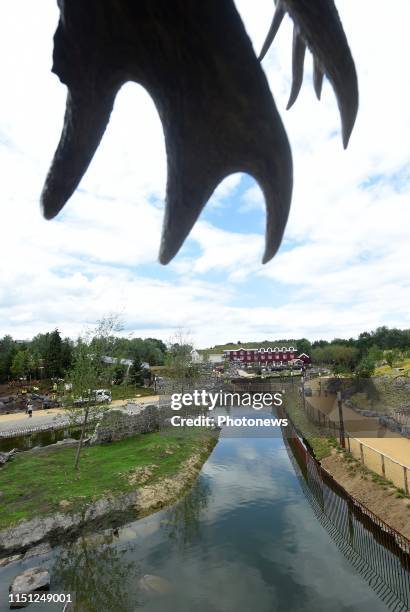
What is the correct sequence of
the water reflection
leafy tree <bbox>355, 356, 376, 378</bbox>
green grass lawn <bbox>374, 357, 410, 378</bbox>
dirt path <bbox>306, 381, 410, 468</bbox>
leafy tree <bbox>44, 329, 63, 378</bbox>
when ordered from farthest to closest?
leafy tree <bbox>44, 329, 63, 378</bbox>
leafy tree <bbox>355, 356, 376, 378</bbox>
green grass lawn <bbox>374, 357, 410, 378</bbox>
dirt path <bbox>306, 381, 410, 468</bbox>
the water reflection

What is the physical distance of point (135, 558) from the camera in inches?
466

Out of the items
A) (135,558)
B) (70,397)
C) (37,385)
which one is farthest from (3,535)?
(37,385)

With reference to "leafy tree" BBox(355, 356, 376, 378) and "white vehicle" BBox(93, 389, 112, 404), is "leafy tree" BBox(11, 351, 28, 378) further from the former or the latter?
"leafy tree" BBox(355, 356, 376, 378)

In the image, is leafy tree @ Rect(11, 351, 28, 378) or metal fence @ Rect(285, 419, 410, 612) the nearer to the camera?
metal fence @ Rect(285, 419, 410, 612)

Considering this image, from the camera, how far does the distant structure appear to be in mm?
90688

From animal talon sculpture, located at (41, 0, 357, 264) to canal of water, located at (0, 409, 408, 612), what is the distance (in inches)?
423

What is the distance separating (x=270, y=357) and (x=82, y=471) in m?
81.6

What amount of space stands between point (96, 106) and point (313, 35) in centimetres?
98

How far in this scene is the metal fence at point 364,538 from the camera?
988 centimetres

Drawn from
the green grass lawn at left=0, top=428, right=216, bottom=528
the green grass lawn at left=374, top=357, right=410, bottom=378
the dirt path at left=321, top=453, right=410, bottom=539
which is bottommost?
the green grass lawn at left=0, top=428, right=216, bottom=528

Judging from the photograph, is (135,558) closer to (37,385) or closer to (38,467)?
(38,467)

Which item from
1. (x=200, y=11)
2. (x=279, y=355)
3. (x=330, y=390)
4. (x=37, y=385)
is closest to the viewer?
(x=200, y=11)

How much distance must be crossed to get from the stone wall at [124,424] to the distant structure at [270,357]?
2321 inches

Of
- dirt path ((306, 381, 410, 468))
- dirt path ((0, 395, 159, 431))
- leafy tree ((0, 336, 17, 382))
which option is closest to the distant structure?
dirt path ((306, 381, 410, 468))
